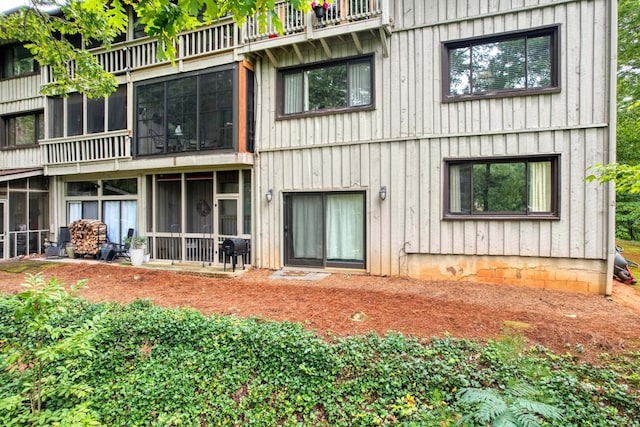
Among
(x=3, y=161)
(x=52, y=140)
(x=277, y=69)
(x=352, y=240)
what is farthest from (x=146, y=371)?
(x=3, y=161)

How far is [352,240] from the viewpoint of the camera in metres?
8.38

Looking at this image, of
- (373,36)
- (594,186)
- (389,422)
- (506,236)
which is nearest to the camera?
(389,422)

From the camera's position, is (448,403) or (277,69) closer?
(448,403)

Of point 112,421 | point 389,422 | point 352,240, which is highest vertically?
point 352,240

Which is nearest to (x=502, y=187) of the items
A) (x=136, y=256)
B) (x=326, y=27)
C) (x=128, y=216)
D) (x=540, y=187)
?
(x=540, y=187)

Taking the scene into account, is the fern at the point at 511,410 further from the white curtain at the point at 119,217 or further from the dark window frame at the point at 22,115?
the dark window frame at the point at 22,115

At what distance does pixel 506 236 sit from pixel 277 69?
687 cm

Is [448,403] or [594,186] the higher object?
[594,186]

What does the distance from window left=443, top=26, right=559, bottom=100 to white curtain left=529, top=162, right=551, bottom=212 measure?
1.52 metres

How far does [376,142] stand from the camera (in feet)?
26.3

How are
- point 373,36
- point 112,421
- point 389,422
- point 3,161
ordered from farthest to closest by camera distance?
1. point 3,161
2. point 373,36
3. point 112,421
4. point 389,422

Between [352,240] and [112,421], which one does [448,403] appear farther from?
[352,240]

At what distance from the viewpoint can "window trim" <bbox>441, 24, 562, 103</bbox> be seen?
6.71 m

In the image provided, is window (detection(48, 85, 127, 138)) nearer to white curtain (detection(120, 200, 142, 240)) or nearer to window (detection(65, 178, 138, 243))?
window (detection(65, 178, 138, 243))
